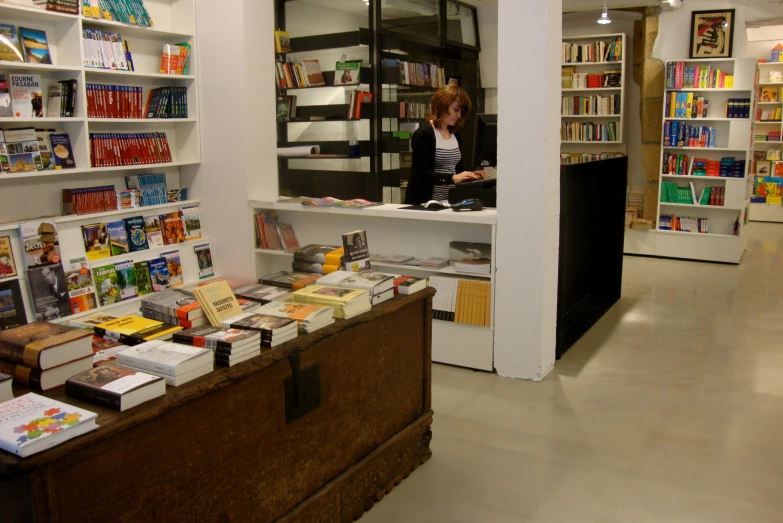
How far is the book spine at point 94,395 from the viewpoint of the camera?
1916 millimetres

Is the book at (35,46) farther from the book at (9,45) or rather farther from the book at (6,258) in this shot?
the book at (6,258)

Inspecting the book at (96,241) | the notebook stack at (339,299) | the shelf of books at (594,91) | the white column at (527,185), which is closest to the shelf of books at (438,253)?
the white column at (527,185)

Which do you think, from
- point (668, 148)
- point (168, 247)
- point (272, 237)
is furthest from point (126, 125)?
point (668, 148)

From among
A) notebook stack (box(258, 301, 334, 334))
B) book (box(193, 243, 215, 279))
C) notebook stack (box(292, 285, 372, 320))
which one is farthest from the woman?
notebook stack (box(258, 301, 334, 334))

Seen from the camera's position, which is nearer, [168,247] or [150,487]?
[150,487]

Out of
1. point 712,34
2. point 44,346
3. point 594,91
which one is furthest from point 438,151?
point 594,91

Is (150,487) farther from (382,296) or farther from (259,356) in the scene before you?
(382,296)

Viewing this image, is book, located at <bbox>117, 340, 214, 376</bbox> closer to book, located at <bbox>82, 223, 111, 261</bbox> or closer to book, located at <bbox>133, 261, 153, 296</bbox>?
book, located at <bbox>82, 223, 111, 261</bbox>

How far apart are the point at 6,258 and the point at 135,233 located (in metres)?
0.95

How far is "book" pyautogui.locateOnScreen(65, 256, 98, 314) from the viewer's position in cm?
438

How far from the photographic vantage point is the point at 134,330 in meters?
2.49

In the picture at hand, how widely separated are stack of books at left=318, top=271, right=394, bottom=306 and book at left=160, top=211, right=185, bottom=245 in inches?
92.5

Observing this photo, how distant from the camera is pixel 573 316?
17.2ft

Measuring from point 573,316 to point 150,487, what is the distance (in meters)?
3.87
